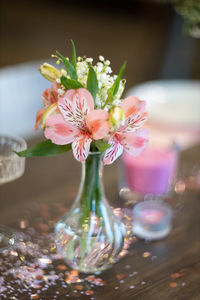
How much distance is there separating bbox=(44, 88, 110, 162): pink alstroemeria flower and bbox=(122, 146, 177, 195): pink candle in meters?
0.53

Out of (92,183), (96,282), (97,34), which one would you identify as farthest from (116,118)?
(97,34)

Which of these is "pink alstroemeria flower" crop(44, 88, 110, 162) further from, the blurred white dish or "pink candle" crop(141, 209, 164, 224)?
the blurred white dish

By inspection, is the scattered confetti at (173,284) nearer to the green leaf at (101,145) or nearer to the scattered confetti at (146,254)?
the scattered confetti at (146,254)

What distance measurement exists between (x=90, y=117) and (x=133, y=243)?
352 millimetres

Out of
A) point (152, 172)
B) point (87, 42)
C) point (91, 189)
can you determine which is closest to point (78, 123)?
Answer: point (91, 189)

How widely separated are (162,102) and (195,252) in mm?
930

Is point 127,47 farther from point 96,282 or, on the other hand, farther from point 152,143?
point 96,282

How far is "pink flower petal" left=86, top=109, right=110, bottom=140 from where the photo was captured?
0.74 m

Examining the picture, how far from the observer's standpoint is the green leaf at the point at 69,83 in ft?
2.52

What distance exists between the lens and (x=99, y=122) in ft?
2.45

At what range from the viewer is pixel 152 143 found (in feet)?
4.36

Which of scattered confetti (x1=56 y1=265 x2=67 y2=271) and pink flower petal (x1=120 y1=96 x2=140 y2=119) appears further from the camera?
scattered confetti (x1=56 y1=265 x2=67 y2=271)

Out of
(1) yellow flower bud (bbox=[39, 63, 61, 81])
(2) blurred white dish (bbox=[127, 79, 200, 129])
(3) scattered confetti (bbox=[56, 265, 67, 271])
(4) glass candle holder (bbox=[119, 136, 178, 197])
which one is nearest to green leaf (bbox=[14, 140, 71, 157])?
(1) yellow flower bud (bbox=[39, 63, 61, 81])

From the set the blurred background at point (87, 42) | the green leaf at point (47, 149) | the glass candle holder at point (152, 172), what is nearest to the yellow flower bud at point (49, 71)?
the green leaf at point (47, 149)
